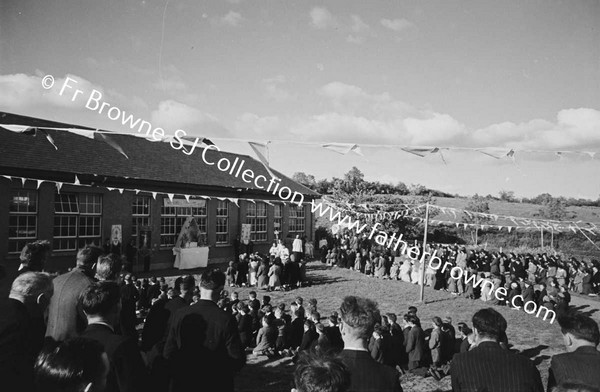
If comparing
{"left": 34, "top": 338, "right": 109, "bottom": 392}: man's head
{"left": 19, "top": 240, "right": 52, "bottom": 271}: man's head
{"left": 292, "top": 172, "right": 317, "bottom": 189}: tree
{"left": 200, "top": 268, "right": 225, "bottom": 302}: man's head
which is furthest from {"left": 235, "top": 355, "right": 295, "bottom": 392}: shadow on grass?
{"left": 292, "top": 172, "right": 317, "bottom": 189}: tree

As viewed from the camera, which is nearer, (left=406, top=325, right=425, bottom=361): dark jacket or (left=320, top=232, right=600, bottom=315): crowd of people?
(left=406, top=325, right=425, bottom=361): dark jacket

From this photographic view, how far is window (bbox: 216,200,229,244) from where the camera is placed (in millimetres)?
20969

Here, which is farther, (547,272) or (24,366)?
(547,272)

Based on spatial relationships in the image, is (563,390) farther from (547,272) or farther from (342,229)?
(342,229)

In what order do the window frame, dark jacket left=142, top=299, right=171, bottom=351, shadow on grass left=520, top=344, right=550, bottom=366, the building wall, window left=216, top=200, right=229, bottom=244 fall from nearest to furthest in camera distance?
dark jacket left=142, top=299, right=171, bottom=351 < shadow on grass left=520, top=344, right=550, bottom=366 < the building wall < window left=216, top=200, right=229, bottom=244 < the window frame

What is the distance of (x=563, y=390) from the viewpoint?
6.17 ft

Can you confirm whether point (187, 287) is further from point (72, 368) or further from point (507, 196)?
point (507, 196)

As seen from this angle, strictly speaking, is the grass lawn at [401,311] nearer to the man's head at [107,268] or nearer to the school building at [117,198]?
the man's head at [107,268]

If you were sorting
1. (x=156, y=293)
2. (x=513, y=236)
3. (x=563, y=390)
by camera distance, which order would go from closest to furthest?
(x=563, y=390), (x=156, y=293), (x=513, y=236)

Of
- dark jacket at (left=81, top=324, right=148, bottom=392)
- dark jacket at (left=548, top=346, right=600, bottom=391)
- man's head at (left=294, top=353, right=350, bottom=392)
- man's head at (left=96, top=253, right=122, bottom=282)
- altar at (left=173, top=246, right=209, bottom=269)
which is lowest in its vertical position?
altar at (left=173, top=246, right=209, bottom=269)

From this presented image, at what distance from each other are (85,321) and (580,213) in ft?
135

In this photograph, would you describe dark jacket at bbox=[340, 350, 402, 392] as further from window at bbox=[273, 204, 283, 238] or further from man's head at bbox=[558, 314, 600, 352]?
window at bbox=[273, 204, 283, 238]

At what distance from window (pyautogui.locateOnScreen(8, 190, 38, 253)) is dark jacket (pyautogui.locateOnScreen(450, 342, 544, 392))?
16006 millimetres

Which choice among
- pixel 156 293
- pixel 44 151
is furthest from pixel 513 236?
pixel 44 151
